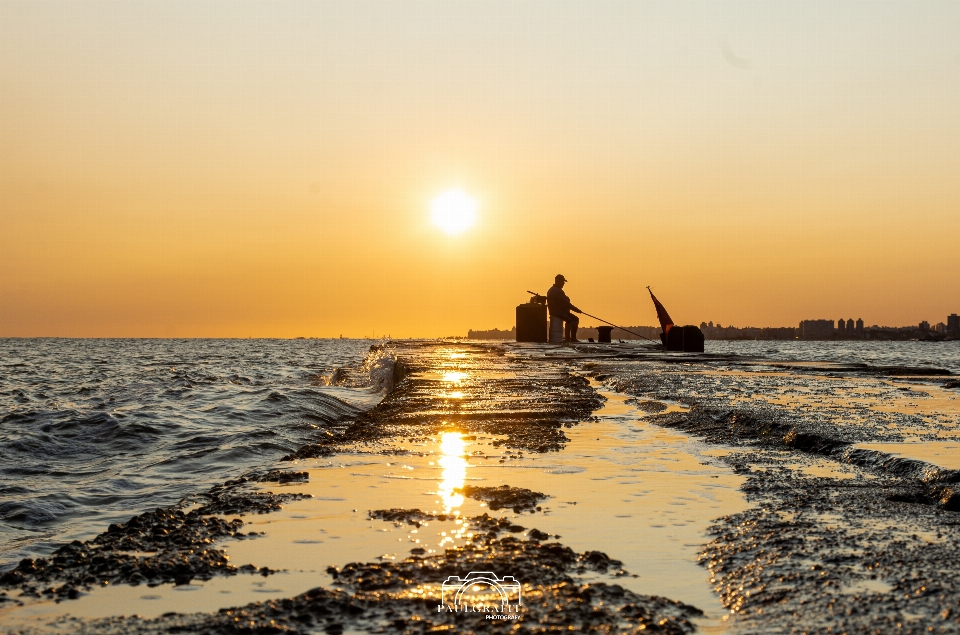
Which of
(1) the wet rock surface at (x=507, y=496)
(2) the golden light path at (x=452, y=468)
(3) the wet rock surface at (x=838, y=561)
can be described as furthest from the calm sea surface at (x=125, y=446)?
(3) the wet rock surface at (x=838, y=561)

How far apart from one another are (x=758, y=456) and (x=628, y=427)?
2017mm

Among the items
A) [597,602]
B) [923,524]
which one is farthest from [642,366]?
[597,602]

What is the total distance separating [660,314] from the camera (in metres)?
35.1

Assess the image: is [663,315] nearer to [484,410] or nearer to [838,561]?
[484,410]

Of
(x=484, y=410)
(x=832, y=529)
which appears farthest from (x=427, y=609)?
(x=484, y=410)

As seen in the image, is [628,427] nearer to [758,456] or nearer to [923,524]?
[758,456]

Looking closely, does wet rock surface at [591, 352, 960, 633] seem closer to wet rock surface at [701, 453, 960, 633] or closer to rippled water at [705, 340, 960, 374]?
wet rock surface at [701, 453, 960, 633]

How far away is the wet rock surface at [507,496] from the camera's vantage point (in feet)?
15.5

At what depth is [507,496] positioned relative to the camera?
16.4 feet

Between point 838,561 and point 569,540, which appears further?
point 569,540
